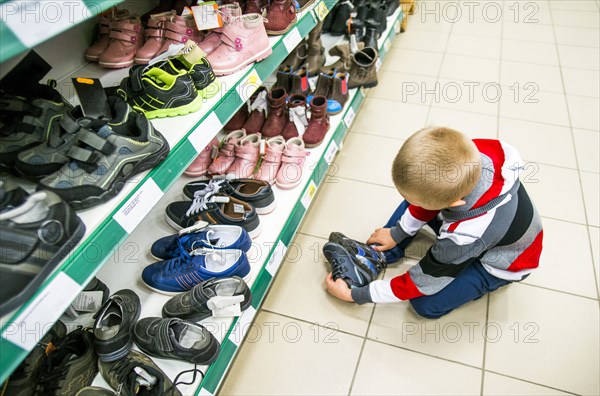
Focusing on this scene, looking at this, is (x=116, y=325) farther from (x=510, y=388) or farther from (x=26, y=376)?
(x=510, y=388)

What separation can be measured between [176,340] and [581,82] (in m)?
2.99

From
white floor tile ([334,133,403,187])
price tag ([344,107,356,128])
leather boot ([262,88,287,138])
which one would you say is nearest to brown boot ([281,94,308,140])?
leather boot ([262,88,287,138])

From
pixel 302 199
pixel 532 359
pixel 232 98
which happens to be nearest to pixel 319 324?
pixel 302 199

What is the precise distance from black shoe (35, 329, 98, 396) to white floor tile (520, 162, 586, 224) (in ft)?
6.11

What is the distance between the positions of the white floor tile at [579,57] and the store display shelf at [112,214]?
266 centimetres

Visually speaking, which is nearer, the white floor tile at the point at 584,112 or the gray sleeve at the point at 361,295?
the gray sleeve at the point at 361,295

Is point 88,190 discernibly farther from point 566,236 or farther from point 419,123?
point 419,123

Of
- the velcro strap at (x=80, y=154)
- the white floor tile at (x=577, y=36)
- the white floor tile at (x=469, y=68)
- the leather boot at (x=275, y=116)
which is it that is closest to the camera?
the velcro strap at (x=80, y=154)

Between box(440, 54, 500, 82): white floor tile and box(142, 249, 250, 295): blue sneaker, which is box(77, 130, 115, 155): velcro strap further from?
box(440, 54, 500, 82): white floor tile

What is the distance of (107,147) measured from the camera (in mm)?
758

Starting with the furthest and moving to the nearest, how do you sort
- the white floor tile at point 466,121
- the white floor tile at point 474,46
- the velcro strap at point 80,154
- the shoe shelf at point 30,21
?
the white floor tile at point 474,46 → the white floor tile at point 466,121 → the velcro strap at point 80,154 → the shoe shelf at point 30,21

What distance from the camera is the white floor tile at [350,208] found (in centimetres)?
175

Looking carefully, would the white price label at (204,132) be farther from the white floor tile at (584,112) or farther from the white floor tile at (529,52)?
the white floor tile at (529,52)

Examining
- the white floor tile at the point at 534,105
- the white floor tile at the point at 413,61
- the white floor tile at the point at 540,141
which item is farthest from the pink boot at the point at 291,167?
the white floor tile at the point at 413,61
